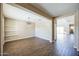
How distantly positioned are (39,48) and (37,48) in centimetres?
4

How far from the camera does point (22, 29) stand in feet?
6.35

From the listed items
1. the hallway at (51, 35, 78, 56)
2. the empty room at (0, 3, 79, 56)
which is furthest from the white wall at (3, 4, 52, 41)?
the hallway at (51, 35, 78, 56)

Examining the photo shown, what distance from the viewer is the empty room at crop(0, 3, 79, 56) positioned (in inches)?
68.2

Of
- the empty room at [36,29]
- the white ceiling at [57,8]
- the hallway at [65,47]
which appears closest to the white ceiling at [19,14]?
the empty room at [36,29]

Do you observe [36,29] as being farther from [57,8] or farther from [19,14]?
[57,8]

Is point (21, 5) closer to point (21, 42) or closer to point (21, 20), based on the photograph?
point (21, 20)

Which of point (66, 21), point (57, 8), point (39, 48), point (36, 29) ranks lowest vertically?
point (39, 48)

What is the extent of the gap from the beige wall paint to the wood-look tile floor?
0.10m

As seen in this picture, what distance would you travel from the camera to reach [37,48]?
1.98m

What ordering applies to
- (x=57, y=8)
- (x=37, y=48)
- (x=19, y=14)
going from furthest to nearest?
1. (x=57, y=8)
2. (x=37, y=48)
3. (x=19, y=14)

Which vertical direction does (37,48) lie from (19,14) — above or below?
below

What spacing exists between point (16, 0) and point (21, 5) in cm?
13

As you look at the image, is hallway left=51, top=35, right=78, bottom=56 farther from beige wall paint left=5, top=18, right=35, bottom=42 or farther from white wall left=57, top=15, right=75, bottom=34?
beige wall paint left=5, top=18, right=35, bottom=42

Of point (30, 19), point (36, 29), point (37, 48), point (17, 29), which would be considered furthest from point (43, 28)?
point (17, 29)
